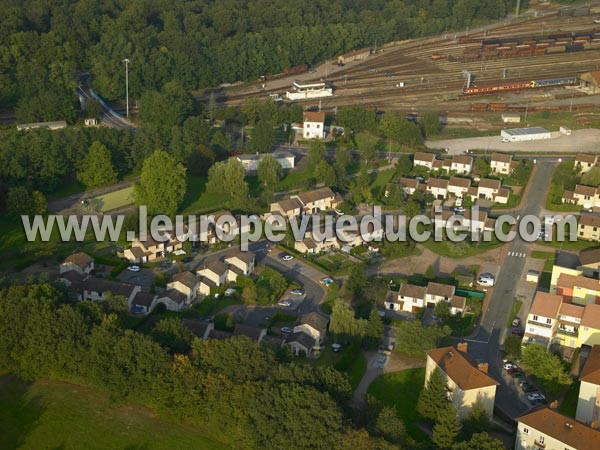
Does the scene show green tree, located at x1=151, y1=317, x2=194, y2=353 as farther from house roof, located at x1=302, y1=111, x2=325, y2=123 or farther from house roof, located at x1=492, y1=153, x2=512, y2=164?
house roof, located at x1=302, y1=111, x2=325, y2=123

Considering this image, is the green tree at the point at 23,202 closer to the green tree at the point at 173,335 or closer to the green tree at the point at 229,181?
the green tree at the point at 229,181

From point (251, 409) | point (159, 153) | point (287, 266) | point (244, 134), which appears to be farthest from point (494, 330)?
point (244, 134)

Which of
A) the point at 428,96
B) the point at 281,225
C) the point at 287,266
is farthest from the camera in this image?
the point at 428,96

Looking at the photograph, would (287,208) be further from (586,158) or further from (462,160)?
(586,158)

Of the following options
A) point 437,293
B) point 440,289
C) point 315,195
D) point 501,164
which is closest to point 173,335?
point 437,293

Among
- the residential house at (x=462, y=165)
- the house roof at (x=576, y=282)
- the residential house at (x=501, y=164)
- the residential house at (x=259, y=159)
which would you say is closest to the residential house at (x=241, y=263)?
the residential house at (x=259, y=159)

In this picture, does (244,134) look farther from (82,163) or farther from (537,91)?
(537,91)

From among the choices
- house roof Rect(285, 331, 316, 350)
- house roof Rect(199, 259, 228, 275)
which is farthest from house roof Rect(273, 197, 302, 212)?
house roof Rect(285, 331, 316, 350)
